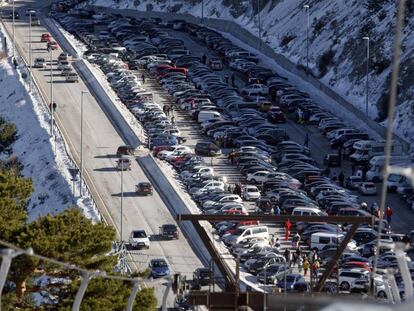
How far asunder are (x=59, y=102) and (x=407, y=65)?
20718mm

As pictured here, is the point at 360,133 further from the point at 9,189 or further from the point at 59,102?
the point at 9,189

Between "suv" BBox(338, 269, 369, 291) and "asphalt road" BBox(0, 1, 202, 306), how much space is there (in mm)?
5817

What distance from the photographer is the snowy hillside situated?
299ft

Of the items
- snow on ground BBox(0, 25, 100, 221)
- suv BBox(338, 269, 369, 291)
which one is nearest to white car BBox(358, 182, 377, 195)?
snow on ground BBox(0, 25, 100, 221)

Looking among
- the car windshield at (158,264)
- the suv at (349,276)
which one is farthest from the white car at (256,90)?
the suv at (349,276)

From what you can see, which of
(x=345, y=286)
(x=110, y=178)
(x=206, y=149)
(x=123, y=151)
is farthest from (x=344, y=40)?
(x=345, y=286)

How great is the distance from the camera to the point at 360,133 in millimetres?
83938

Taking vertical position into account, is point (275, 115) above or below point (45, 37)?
below

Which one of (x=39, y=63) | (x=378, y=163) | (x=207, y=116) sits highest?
(x=39, y=63)

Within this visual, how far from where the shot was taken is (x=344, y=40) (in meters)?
104

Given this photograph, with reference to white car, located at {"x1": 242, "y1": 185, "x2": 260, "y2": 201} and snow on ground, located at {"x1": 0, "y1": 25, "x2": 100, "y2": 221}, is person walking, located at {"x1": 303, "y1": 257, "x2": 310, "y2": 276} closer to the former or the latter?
snow on ground, located at {"x1": 0, "y1": 25, "x2": 100, "y2": 221}

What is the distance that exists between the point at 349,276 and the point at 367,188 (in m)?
17.9

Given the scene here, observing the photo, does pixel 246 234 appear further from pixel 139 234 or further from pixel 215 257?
pixel 215 257

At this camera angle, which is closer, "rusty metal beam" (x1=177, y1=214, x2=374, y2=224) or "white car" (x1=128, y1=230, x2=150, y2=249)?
"rusty metal beam" (x1=177, y1=214, x2=374, y2=224)
